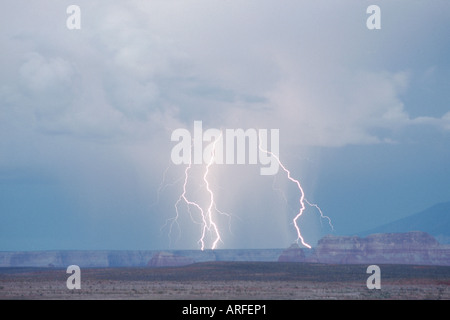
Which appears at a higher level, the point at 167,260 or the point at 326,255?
the point at 167,260

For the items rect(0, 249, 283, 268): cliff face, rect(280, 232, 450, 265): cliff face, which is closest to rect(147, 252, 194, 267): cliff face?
rect(0, 249, 283, 268): cliff face

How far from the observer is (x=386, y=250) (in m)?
135

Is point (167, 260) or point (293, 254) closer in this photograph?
point (293, 254)

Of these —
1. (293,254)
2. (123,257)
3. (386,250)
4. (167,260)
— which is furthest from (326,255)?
(123,257)

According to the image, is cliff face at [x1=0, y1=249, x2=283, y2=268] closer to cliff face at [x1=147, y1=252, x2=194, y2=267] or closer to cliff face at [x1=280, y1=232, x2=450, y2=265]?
cliff face at [x1=147, y1=252, x2=194, y2=267]

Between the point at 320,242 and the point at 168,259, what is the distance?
33.9 meters

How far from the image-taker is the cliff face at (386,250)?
132 m

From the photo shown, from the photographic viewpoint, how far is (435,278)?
3103 inches

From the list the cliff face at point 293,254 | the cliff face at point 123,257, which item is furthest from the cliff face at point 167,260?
the cliff face at point 293,254

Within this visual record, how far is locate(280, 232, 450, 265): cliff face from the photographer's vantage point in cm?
13200

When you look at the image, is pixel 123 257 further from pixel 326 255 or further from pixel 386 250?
pixel 386 250
